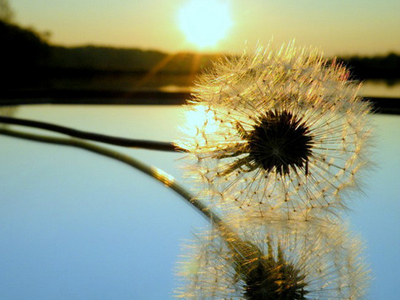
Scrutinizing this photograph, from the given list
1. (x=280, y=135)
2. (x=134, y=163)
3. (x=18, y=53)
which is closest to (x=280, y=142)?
(x=280, y=135)

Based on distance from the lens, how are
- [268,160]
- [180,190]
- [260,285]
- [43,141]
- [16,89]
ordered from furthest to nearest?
[16,89]
[43,141]
[180,190]
[268,160]
[260,285]

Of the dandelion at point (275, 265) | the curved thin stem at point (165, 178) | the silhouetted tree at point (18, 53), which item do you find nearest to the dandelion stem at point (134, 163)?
the curved thin stem at point (165, 178)

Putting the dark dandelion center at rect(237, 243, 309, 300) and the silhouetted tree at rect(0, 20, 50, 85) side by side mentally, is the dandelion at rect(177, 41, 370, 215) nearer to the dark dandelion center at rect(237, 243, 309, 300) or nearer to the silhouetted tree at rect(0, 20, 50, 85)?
the dark dandelion center at rect(237, 243, 309, 300)

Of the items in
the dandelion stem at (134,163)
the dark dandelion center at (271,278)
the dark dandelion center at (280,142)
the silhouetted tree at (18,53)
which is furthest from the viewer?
the silhouetted tree at (18,53)

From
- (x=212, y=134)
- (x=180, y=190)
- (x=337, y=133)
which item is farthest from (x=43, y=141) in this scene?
(x=337, y=133)

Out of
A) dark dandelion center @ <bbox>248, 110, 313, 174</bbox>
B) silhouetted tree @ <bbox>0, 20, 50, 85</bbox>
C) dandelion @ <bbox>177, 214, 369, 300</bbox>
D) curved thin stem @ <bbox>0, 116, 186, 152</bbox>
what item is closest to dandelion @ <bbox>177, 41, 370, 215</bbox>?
dark dandelion center @ <bbox>248, 110, 313, 174</bbox>

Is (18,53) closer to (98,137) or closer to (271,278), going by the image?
(98,137)

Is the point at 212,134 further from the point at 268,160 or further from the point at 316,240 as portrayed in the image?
the point at 316,240

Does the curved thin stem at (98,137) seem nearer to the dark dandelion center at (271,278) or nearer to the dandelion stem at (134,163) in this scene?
the dandelion stem at (134,163)
